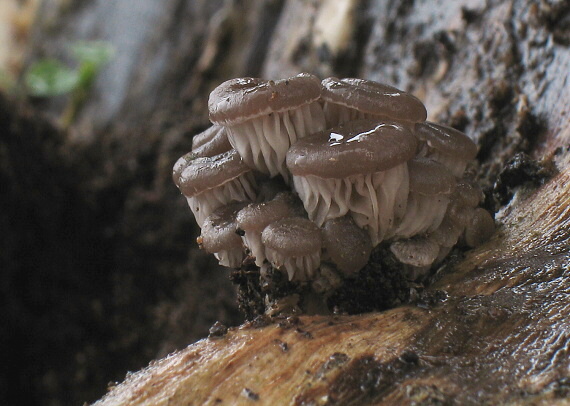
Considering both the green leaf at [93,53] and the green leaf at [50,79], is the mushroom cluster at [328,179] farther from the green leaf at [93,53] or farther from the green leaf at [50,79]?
the green leaf at [50,79]

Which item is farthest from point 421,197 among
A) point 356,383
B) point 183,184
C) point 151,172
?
point 151,172

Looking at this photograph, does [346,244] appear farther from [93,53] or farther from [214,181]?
[93,53]

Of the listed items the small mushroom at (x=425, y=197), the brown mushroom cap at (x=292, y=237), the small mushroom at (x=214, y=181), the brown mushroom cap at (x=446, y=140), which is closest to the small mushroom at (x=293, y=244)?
the brown mushroom cap at (x=292, y=237)

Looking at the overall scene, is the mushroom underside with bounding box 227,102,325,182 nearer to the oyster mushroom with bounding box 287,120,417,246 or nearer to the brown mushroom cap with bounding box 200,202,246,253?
the oyster mushroom with bounding box 287,120,417,246

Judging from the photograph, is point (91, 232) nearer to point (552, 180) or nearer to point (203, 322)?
point (203, 322)

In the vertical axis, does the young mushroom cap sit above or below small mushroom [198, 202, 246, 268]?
below

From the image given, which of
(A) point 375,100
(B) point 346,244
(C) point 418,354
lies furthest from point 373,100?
(C) point 418,354

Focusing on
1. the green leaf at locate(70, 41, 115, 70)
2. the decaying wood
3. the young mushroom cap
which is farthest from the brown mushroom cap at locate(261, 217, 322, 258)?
the green leaf at locate(70, 41, 115, 70)
